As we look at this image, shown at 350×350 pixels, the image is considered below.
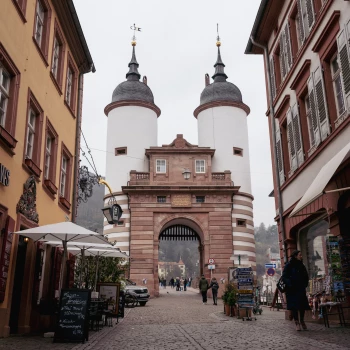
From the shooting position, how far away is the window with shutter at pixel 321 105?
Result: 1231 centimetres

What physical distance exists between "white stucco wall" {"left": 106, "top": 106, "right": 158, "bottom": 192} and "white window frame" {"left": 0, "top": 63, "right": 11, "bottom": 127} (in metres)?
27.2

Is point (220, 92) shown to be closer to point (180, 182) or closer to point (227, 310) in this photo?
point (180, 182)

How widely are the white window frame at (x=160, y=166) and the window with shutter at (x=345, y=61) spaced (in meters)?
27.1

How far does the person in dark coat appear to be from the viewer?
10.1 meters

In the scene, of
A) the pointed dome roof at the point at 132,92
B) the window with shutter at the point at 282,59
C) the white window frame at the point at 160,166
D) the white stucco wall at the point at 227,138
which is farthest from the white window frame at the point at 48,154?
the pointed dome roof at the point at 132,92

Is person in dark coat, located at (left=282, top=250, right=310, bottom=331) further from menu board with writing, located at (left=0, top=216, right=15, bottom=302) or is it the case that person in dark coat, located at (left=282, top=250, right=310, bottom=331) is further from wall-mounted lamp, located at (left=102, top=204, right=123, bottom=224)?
wall-mounted lamp, located at (left=102, top=204, right=123, bottom=224)

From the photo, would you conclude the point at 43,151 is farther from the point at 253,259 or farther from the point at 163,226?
the point at 253,259

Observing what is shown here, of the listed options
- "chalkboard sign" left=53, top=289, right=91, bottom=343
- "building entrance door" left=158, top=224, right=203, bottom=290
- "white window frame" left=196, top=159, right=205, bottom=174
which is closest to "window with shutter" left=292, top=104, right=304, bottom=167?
"chalkboard sign" left=53, top=289, right=91, bottom=343

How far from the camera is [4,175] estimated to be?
10.2 metres

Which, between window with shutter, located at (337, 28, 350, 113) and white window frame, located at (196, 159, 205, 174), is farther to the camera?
white window frame, located at (196, 159, 205, 174)

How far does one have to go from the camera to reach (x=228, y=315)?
17.8 metres

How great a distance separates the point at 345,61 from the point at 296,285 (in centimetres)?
544

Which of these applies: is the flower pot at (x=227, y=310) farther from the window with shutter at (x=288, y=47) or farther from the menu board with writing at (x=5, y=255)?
the menu board with writing at (x=5, y=255)

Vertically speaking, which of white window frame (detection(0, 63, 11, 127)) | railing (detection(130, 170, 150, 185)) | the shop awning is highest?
railing (detection(130, 170, 150, 185))
